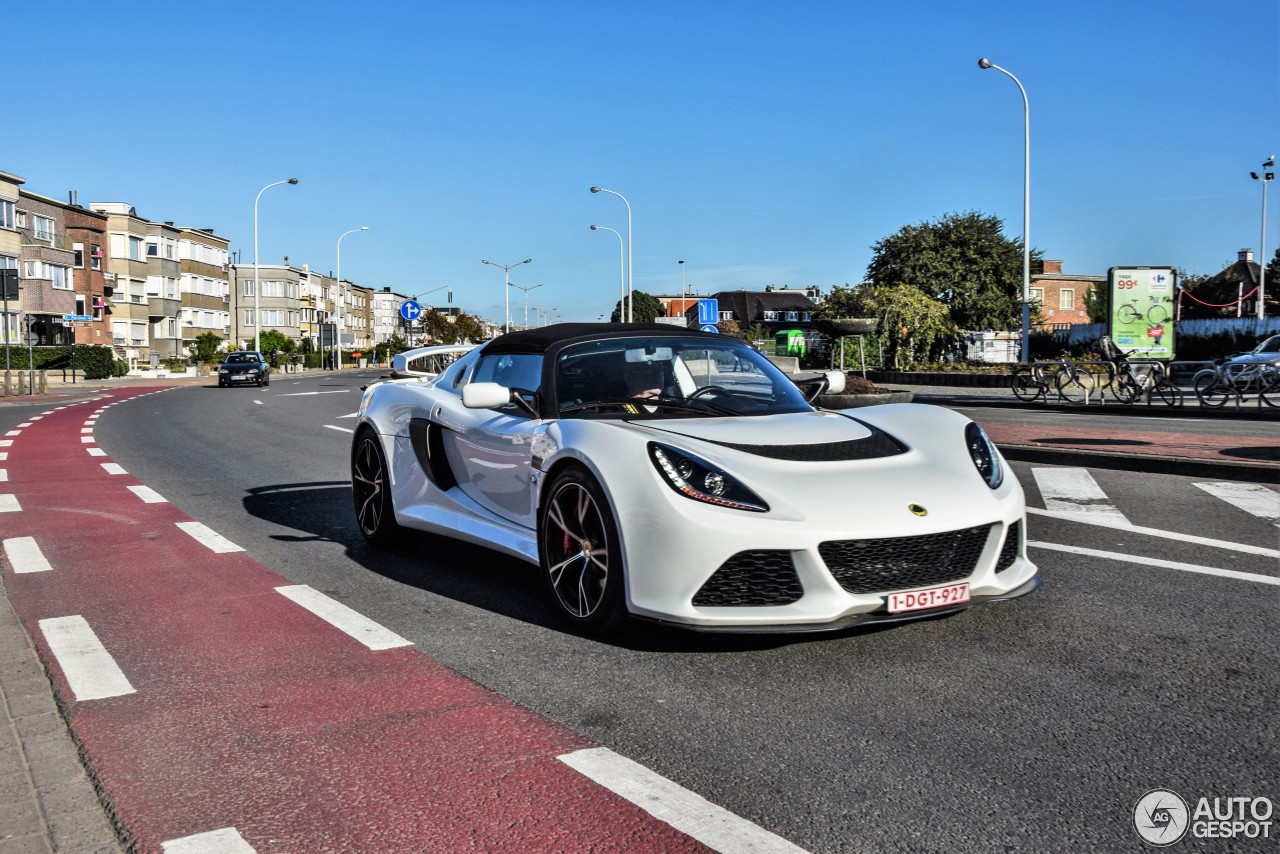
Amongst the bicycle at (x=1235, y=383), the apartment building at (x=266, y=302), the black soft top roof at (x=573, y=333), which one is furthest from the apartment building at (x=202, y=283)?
the black soft top roof at (x=573, y=333)

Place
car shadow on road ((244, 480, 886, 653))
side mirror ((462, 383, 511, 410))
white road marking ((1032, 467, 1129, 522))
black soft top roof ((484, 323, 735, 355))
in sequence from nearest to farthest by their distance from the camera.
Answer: car shadow on road ((244, 480, 886, 653)), side mirror ((462, 383, 511, 410)), black soft top roof ((484, 323, 735, 355)), white road marking ((1032, 467, 1129, 522))

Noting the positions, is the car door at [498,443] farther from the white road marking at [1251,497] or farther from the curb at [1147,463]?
the curb at [1147,463]

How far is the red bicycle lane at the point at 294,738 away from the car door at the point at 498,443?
3.02ft

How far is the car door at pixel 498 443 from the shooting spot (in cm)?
526

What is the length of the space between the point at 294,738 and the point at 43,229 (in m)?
69.1

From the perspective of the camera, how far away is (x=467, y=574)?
6203 mm

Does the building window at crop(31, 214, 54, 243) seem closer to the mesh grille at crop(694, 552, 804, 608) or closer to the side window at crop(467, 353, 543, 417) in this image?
the side window at crop(467, 353, 543, 417)

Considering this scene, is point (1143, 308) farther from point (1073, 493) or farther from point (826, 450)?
point (826, 450)

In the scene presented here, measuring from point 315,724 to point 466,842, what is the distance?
1125 millimetres

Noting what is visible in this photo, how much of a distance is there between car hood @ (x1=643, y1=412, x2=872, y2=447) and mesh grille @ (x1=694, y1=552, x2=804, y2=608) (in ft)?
2.03

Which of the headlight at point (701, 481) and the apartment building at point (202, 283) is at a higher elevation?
the apartment building at point (202, 283)

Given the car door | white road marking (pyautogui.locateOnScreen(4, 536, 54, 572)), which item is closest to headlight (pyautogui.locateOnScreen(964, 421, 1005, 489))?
the car door

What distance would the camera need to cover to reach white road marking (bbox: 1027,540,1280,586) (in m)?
5.71

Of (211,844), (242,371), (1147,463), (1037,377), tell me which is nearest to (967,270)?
(242,371)
